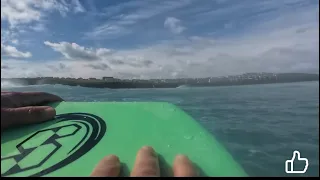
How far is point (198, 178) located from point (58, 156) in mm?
1112

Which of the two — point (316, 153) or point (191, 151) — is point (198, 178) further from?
point (316, 153)

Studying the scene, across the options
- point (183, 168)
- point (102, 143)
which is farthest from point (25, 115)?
point (183, 168)

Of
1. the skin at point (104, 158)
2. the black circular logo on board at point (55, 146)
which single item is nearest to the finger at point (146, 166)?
the skin at point (104, 158)

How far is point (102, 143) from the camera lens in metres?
1.95

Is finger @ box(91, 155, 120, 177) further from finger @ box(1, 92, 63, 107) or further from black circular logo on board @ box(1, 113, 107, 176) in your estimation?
finger @ box(1, 92, 63, 107)

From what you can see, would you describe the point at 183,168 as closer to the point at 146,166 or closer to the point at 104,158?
the point at 146,166

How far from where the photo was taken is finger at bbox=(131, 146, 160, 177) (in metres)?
1.26

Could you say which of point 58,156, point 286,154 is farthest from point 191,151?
point 286,154

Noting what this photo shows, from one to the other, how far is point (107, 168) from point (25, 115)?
41.9 inches

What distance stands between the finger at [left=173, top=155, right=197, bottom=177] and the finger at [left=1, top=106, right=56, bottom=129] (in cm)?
123

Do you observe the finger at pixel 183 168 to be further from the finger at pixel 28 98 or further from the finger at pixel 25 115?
the finger at pixel 28 98

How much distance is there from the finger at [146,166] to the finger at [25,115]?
99 cm

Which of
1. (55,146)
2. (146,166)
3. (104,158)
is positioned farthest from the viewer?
(55,146)

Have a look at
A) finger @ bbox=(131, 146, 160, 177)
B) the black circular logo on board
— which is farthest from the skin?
the black circular logo on board
